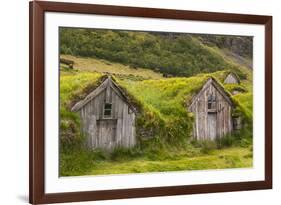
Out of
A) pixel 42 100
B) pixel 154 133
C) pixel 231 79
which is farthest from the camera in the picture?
pixel 231 79

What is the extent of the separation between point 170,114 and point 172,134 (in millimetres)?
45

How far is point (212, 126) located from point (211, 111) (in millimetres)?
35

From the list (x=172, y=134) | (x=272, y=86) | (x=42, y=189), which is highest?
(x=272, y=86)

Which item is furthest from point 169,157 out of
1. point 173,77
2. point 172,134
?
point 173,77

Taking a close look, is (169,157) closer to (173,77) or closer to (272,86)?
(173,77)

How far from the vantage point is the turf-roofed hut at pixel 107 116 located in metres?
1.45

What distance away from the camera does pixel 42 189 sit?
1.40 meters

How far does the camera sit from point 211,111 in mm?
1577

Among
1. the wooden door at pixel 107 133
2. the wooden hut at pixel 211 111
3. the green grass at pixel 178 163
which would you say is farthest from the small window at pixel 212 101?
the wooden door at pixel 107 133

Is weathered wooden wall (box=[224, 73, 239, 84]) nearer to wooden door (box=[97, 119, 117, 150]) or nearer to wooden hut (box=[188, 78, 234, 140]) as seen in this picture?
wooden hut (box=[188, 78, 234, 140])

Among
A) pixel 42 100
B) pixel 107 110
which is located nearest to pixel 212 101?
pixel 107 110

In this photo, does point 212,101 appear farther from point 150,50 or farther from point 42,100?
point 42,100

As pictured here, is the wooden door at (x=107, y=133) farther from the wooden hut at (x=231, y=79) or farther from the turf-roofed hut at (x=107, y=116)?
the wooden hut at (x=231, y=79)

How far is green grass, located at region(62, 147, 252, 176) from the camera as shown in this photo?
1463 millimetres
